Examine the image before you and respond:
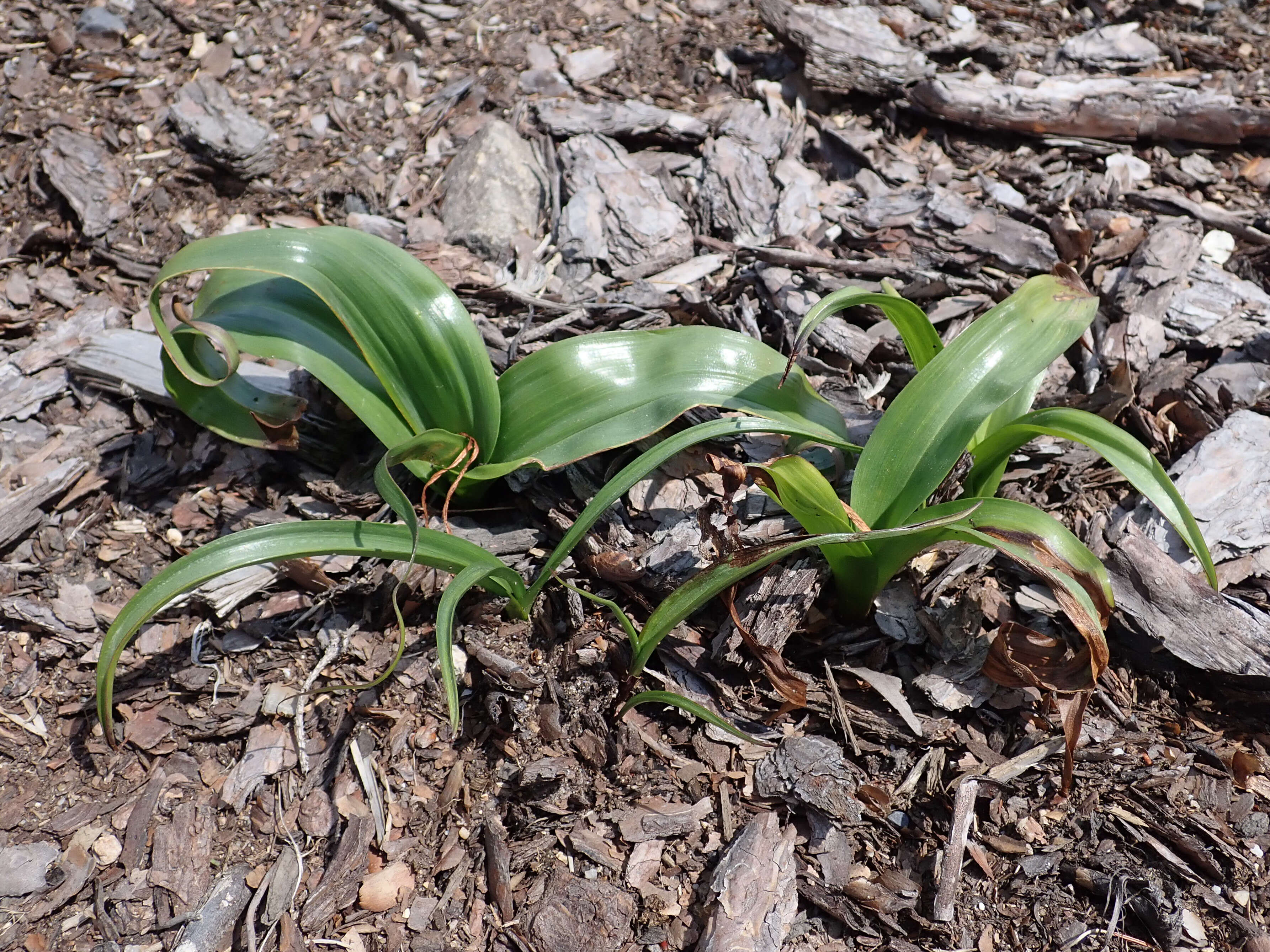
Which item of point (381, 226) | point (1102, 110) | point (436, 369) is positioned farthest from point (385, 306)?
point (1102, 110)

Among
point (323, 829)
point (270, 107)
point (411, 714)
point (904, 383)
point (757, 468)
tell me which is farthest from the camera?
point (270, 107)

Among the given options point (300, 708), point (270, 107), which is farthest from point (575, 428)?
point (270, 107)

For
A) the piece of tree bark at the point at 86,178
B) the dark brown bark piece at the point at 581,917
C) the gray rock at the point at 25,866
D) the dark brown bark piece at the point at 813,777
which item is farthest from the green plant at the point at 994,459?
the piece of tree bark at the point at 86,178

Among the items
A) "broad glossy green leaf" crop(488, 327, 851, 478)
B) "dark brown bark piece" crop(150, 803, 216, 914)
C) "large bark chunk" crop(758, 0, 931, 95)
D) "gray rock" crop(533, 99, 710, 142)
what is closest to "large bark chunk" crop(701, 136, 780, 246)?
"gray rock" crop(533, 99, 710, 142)

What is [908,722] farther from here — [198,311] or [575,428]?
[198,311]

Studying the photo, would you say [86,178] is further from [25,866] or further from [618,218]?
[25,866]

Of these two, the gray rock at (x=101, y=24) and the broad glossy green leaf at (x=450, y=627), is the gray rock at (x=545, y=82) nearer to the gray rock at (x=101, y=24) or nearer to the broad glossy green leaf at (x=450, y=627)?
the gray rock at (x=101, y=24)
